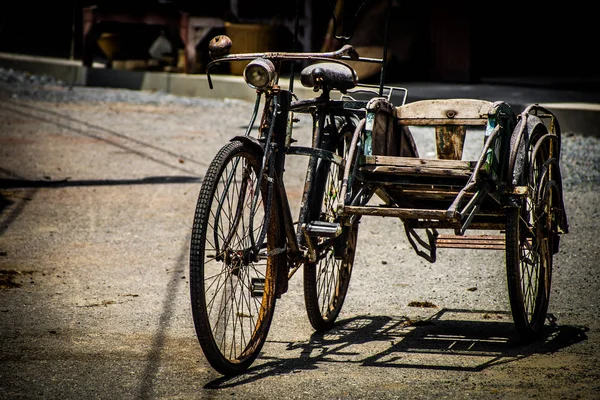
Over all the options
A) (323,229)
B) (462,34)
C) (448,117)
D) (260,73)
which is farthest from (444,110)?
(462,34)

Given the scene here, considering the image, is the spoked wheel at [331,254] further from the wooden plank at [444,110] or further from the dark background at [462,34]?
the dark background at [462,34]

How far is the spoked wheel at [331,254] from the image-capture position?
15.3ft

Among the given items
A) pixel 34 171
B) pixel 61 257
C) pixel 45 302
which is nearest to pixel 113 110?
pixel 34 171

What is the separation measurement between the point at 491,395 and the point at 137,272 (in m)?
2.77

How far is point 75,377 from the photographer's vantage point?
13.2ft

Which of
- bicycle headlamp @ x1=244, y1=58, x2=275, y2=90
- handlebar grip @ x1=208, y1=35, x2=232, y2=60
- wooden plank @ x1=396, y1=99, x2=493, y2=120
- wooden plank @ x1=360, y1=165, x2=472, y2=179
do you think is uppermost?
handlebar grip @ x1=208, y1=35, x2=232, y2=60

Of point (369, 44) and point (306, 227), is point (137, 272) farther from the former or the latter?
point (369, 44)

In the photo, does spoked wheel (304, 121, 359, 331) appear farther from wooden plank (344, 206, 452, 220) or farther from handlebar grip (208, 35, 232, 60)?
handlebar grip (208, 35, 232, 60)

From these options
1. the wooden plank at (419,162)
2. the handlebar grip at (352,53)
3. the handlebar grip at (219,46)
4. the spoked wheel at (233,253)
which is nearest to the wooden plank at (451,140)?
the wooden plank at (419,162)

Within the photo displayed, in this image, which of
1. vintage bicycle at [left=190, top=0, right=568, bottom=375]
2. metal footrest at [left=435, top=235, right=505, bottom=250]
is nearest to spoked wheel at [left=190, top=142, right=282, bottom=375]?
vintage bicycle at [left=190, top=0, right=568, bottom=375]

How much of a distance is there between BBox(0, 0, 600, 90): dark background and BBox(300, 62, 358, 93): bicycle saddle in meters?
10.5

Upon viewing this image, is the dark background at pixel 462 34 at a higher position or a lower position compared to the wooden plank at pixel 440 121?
higher

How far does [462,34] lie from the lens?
51.4 feet

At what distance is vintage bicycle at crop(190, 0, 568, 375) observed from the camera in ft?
13.5
